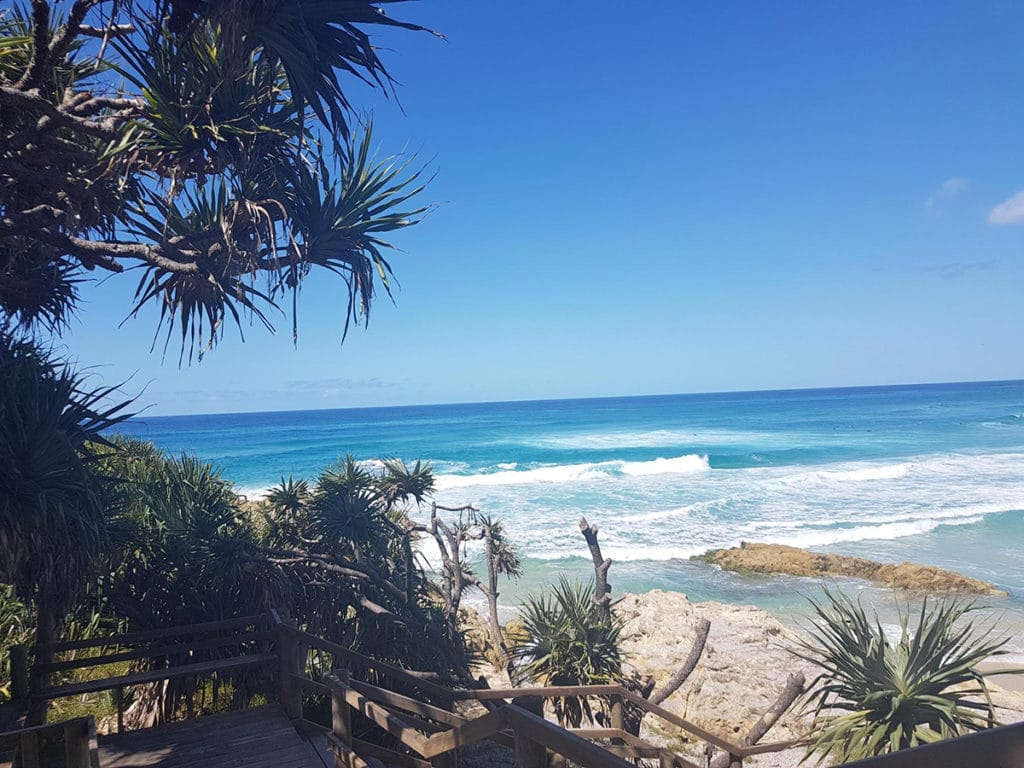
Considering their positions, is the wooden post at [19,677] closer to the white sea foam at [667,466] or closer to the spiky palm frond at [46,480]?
the spiky palm frond at [46,480]

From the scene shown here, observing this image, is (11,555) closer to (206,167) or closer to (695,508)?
(206,167)

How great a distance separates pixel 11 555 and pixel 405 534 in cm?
580

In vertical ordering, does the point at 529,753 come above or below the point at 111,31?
below

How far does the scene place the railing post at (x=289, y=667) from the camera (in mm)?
5711

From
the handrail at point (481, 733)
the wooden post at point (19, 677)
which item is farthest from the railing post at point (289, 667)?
the wooden post at point (19, 677)

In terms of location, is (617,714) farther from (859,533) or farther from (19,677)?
(859,533)

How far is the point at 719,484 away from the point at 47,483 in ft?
120

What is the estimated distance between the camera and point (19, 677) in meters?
5.40

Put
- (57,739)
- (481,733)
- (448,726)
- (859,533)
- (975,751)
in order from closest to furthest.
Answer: (975,751), (481,733), (57,739), (448,726), (859,533)

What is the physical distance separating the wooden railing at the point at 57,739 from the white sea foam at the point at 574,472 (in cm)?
3644

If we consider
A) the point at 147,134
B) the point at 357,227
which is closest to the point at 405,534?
the point at 357,227

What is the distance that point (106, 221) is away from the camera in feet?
21.4

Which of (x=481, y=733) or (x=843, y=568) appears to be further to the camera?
(x=843, y=568)

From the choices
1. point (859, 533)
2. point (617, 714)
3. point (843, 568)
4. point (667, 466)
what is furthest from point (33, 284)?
point (667, 466)
